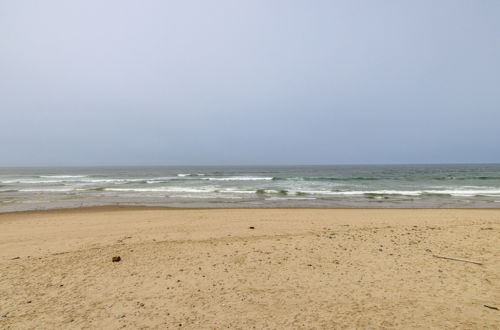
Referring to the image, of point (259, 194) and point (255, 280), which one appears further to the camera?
point (259, 194)

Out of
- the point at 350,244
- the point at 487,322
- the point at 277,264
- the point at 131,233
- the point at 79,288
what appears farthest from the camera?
the point at 131,233

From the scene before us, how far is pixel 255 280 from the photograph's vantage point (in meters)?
4.98

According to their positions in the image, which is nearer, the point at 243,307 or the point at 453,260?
the point at 243,307

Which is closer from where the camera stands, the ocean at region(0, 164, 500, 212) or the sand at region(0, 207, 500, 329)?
the sand at region(0, 207, 500, 329)

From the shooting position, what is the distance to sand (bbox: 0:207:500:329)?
3.75 metres

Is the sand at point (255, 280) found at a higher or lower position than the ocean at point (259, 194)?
higher

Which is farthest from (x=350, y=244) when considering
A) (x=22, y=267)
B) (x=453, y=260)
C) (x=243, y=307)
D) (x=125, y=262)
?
(x=22, y=267)

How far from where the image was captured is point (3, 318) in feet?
12.5

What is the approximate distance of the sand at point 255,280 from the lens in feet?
12.3

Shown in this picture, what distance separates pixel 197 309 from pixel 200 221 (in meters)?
7.44

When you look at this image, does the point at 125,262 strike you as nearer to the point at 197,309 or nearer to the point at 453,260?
the point at 197,309

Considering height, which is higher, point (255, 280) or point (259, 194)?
point (255, 280)

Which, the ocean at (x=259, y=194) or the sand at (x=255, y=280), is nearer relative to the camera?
the sand at (x=255, y=280)

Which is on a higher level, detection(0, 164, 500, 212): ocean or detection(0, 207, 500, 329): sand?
detection(0, 207, 500, 329): sand
